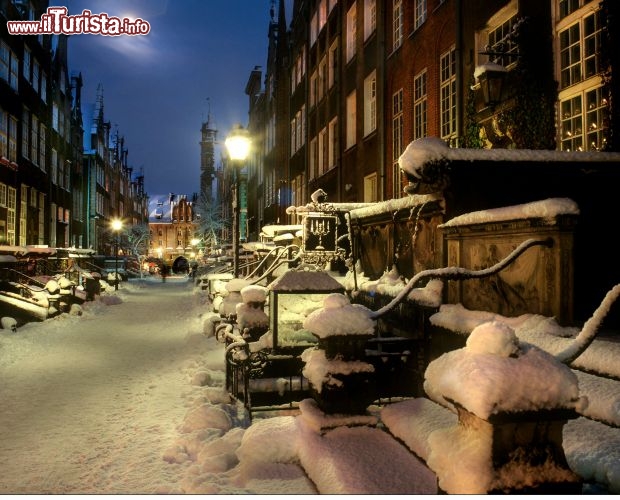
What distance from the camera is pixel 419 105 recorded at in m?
14.0

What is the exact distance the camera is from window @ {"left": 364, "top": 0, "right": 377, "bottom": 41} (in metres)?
17.5

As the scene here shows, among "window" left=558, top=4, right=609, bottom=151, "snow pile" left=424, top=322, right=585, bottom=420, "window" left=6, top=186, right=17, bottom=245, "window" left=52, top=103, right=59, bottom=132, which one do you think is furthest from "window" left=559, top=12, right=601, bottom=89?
"window" left=52, top=103, right=59, bottom=132

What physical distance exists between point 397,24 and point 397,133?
3494mm

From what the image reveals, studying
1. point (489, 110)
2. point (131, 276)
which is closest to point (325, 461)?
point (489, 110)

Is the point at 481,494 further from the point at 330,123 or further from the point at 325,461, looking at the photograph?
the point at 330,123

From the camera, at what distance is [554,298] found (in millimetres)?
4930

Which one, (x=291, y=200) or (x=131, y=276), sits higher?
(x=291, y=200)

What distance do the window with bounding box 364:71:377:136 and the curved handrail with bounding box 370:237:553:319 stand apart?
12936 millimetres

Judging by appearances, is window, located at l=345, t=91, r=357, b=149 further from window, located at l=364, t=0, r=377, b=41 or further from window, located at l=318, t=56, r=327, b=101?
window, located at l=318, t=56, r=327, b=101

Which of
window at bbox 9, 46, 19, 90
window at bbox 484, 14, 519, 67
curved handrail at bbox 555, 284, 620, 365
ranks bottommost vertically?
curved handrail at bbox 555, 284, 620, 365

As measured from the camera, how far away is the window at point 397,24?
15273 millimetres

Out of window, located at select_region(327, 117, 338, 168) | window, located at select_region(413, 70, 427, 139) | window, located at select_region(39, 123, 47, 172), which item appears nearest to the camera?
window, located at select_region(413, 70, 427, 139)

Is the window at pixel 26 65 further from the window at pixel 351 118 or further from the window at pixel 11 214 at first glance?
the window at pixel 351 118

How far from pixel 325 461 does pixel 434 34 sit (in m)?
11.5
